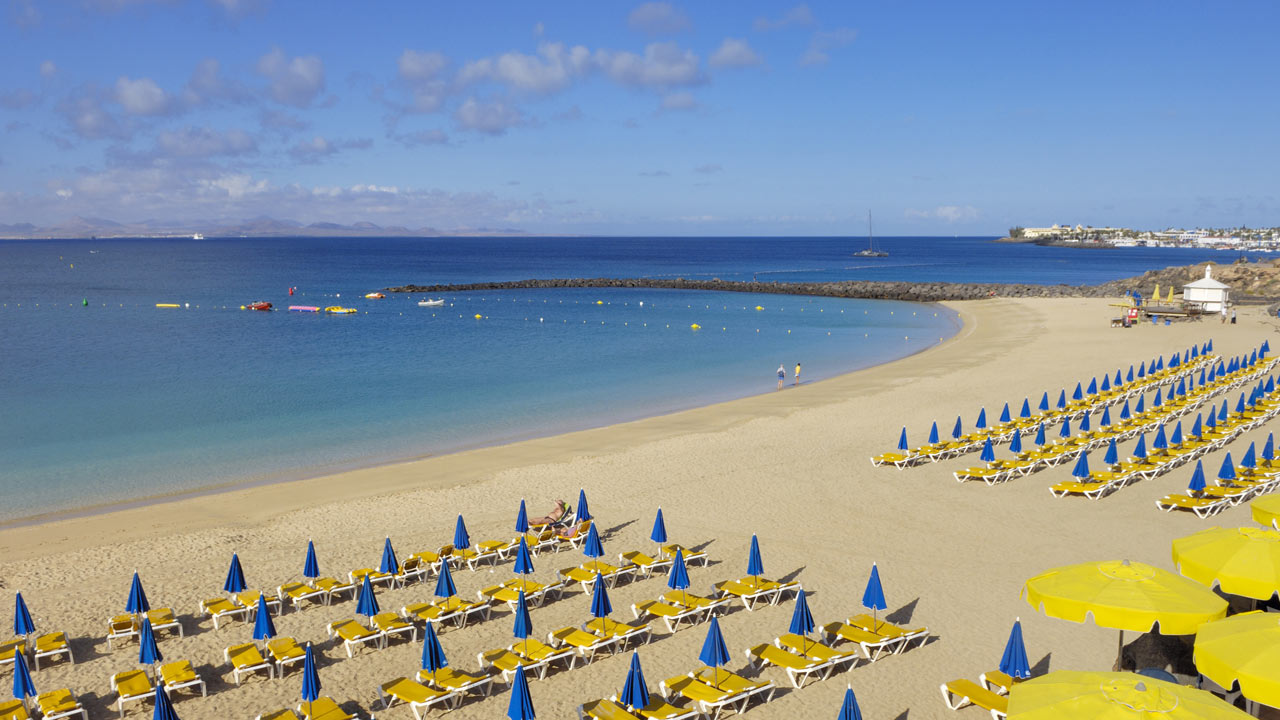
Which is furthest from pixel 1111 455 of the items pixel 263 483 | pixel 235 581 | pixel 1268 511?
pixel 263 483

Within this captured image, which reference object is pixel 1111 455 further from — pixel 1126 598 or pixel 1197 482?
pixel 1126 598

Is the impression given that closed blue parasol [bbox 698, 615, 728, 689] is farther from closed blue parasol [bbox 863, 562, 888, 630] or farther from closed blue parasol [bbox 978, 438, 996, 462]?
closed blue parasol [bbox 978, 438, 996, 462]

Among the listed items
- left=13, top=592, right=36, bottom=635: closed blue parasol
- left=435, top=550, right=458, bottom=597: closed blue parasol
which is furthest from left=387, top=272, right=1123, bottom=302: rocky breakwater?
left=13, top=592, right=36, bottom=635: closed blue parasol

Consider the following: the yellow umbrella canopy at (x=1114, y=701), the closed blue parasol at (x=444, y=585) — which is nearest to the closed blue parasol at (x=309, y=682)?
the closed blue parasol at (x=444, y=585)

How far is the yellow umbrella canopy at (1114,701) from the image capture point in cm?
554

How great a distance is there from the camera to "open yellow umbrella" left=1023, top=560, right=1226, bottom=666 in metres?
7.21

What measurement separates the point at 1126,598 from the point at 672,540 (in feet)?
27.2

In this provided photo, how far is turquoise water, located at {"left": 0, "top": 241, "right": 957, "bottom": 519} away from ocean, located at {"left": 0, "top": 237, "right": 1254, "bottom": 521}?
0.40ft

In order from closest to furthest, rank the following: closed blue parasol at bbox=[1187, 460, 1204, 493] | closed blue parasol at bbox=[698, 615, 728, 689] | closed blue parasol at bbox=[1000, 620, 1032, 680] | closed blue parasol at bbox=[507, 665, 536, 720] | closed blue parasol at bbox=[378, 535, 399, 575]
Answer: closed blue parasol at bbox=[507, 665, 536, 720], closed blue parasol at bbox=[1000, 620, 1032, 680], closed blue parasol at bbox=[698, 615, 728, 689], closed blue parasol at bbox=[378, 535, 399, 575], closed blue parasol at bbox=[1187, 460, 1204, 493]

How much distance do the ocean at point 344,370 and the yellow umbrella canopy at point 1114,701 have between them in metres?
18.5

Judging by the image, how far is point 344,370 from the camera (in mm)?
36844

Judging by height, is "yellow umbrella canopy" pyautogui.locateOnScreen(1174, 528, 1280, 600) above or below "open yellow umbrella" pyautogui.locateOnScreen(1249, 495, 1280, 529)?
above

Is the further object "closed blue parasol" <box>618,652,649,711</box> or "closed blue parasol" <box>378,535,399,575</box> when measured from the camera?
"closed blue parasol" <box>378,535,399,575</box>

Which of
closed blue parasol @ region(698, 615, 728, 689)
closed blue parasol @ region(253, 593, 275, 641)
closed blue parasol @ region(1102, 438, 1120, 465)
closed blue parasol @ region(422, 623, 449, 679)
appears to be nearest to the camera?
closed blue parasol @ region(698, 615, 728, 689)
